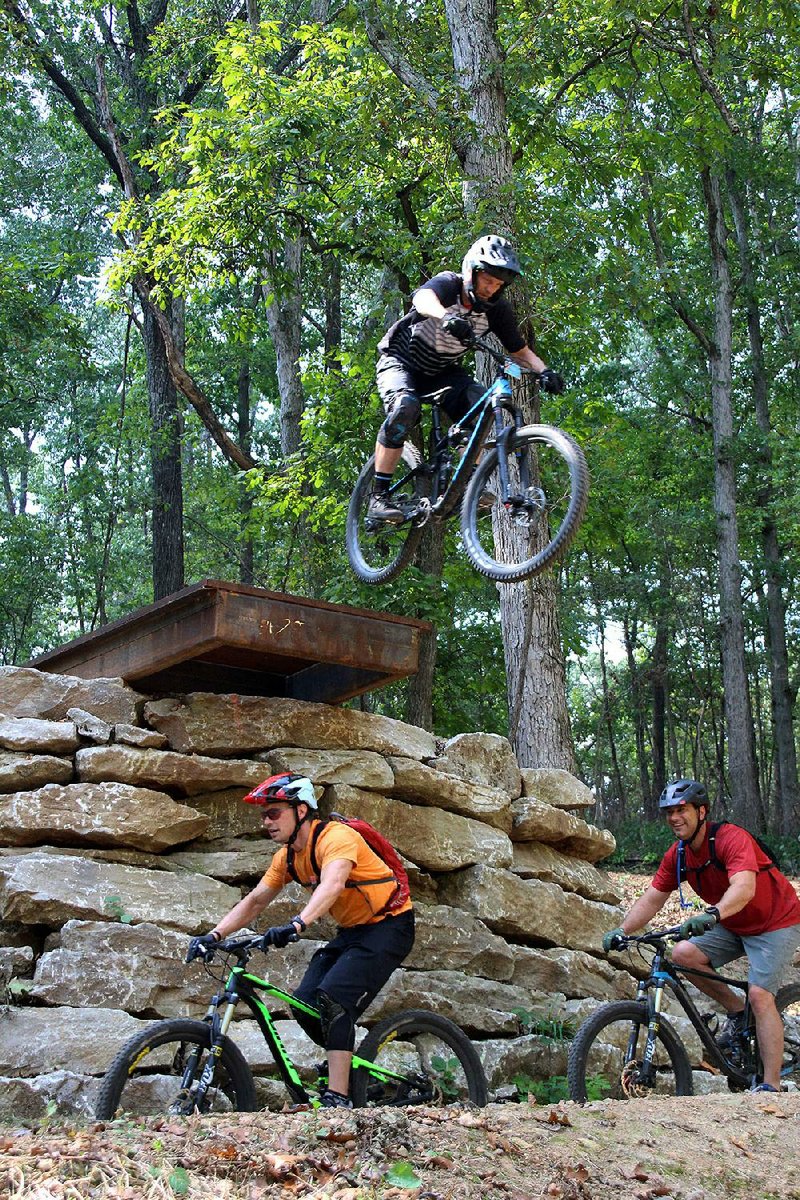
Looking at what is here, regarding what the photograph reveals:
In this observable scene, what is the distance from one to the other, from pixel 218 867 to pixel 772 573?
55.5 ft

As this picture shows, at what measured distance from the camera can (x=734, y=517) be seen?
20.1 meters

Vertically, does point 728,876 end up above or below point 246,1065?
above

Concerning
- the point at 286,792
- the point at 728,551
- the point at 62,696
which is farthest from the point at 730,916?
the point at 728,551

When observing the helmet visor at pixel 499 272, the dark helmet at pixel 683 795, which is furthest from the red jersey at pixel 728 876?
the helmet visor at pixel 499 272

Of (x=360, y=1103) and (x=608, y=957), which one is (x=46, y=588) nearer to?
(x=608, y=957)

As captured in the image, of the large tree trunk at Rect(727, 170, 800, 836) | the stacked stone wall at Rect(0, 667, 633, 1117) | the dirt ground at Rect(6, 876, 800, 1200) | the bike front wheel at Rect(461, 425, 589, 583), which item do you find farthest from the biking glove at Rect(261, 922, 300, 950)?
the large tree trunk at Rect(727, 170, 800, 836)

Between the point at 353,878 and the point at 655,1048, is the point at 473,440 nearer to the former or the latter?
the point at 353,878

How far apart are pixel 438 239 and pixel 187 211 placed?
292 cm

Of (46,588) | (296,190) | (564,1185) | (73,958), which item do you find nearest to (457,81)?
(296,190)

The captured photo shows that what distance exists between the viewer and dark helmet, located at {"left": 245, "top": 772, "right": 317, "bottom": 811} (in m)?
5.45

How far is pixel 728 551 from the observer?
65.6 feet

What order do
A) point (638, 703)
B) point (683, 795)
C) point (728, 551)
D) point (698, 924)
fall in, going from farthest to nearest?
1. point (638, 703)
2. point (728, 551)
3. point (683, 795)
4. point (698, 924)

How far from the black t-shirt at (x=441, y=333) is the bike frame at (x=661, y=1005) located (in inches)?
139

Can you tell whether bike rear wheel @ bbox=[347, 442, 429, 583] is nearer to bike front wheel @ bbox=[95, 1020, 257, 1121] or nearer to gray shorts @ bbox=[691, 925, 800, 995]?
gray shorts @ bbox=[691, 925, 800, 995]
